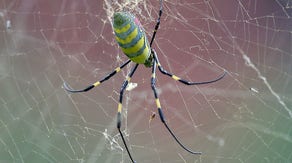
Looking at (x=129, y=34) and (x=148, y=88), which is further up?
(x=129, y=34)

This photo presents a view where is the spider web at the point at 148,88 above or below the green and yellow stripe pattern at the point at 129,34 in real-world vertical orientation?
below

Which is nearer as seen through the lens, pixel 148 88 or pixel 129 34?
pixel 129 34

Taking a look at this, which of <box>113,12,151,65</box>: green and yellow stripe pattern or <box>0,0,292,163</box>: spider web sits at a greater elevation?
<box>113,12,151,65</box>: green and yellow stripe pattern

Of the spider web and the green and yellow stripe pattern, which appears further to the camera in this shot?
the spider web

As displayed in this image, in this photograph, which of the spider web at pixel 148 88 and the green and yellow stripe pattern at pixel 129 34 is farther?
the spider web at pixel 148 88

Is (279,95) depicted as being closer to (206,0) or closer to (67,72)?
(206,0)
